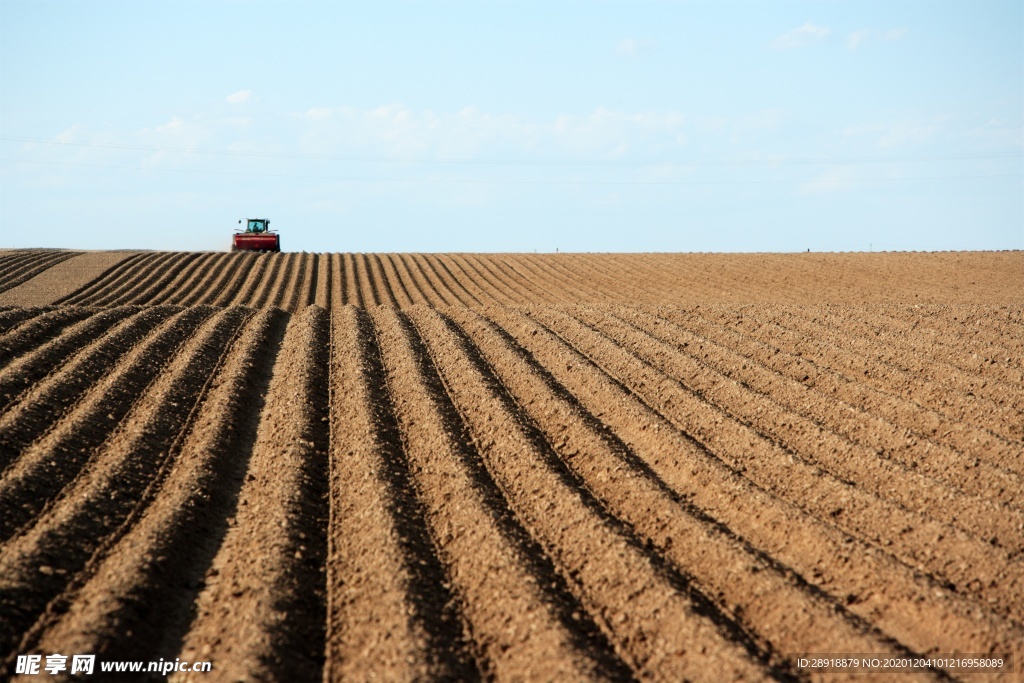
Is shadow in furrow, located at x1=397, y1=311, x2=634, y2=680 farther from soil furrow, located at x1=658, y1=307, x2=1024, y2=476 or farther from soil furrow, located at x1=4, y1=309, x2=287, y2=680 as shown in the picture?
soil furrow, located at x1=658, y1=307, x2=1024, y2=476

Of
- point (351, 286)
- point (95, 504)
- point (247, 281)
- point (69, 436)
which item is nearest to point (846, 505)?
point (95, 504)

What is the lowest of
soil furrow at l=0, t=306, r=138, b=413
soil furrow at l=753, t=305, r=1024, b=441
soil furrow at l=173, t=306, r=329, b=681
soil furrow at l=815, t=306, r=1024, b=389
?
soil furrow at l=173, t=306, r=329, b=681

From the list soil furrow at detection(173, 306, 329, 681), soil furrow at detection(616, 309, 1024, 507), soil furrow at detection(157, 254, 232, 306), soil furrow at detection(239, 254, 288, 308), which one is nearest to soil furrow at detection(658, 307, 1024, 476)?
soil furrow at detection(616, 309, 1024, 507)

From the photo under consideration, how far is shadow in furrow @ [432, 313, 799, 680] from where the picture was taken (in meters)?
5.24

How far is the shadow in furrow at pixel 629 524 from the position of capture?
17.2 feet

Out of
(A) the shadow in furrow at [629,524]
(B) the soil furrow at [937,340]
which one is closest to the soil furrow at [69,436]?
(A) the shadow in furrow at [629,524]

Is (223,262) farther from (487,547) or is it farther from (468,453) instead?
(487,547)

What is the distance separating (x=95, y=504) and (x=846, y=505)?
5872mm

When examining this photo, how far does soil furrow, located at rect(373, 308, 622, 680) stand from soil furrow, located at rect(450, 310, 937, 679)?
3.05ft

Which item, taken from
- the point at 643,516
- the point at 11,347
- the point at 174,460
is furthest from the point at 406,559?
the point at 11,347

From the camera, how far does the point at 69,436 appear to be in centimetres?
903

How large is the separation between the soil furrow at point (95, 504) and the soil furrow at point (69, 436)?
0.11 metres

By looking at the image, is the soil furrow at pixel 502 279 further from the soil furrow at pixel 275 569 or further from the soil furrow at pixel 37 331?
the soil furrow at pixel 275 569

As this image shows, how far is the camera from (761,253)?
125 ft
